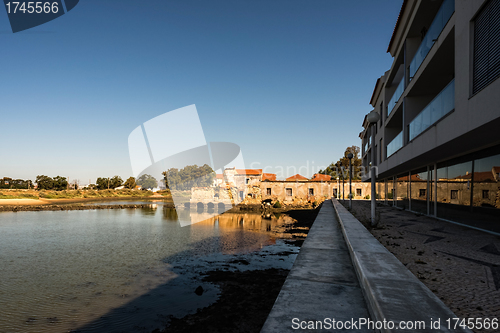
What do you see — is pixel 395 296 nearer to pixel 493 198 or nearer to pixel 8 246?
pixel 493 198

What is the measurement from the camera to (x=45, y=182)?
79062 mm

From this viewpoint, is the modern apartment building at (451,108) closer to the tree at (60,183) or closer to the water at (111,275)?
the water at (111,275)

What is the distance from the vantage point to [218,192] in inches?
2061

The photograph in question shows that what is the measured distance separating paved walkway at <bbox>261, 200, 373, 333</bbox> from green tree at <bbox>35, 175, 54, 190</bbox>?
3694 inches

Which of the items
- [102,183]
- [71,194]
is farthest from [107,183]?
[71,194]

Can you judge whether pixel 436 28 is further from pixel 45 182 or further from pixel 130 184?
pixel 130 184

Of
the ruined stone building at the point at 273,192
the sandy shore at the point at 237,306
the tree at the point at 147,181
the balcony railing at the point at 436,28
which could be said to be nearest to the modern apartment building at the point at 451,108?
the balcony railing at the point at 436,28

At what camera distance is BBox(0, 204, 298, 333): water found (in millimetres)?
7023

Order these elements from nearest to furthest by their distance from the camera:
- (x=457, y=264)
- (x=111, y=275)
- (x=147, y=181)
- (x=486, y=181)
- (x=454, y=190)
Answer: (x=457, y=264)
(x=486, y=181)
(x=111, y=275)
(x=454, y=190)
(x=147, y=181)

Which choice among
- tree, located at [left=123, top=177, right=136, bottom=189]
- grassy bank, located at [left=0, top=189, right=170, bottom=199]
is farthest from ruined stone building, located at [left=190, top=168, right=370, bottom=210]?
tree, located at [left=123, top=177, right=136, bottom=189]

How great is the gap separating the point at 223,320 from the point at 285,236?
12698 mm

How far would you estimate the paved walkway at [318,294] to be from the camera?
332cm

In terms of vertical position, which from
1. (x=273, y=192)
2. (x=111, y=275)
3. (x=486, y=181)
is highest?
(x=486, y=181)

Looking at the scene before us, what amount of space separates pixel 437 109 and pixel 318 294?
8.89 m
